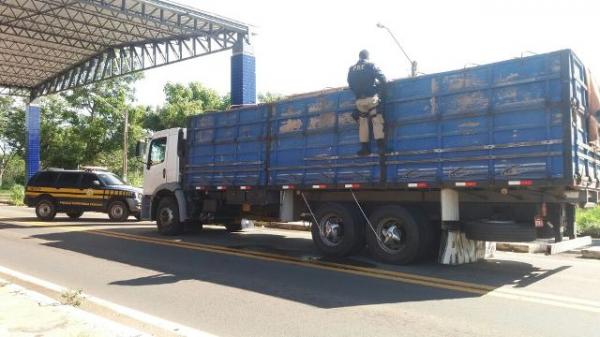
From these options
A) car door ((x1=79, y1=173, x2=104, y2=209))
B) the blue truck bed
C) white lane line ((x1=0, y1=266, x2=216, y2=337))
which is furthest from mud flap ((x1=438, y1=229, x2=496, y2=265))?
car door ((x1=79, y1=173, x2=104, y2=209))

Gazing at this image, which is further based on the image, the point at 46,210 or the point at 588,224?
the point at 46,210

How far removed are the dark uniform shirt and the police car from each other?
39.3 feet

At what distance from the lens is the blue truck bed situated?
7.05 m

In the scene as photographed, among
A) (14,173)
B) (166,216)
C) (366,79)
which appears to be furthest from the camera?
(14,173)

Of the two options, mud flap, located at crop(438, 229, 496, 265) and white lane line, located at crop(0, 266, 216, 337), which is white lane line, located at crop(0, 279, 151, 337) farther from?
mud flap, located at crop(438, 229, 496, 265)

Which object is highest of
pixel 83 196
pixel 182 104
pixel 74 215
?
pixel 182 104

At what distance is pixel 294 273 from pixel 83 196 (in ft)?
43.0

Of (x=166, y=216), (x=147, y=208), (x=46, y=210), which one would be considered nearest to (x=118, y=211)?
(x=46, y=210)

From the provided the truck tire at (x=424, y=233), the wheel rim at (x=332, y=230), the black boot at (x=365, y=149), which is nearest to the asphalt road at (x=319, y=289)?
the truck tire at (x=424, y=233)

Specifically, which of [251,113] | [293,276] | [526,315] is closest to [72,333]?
[293,276]

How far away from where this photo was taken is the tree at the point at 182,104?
4131 centimetres

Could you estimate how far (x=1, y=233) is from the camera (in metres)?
13.4

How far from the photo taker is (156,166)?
13.9 metres

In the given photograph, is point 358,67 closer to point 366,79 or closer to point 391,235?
point 366,79
